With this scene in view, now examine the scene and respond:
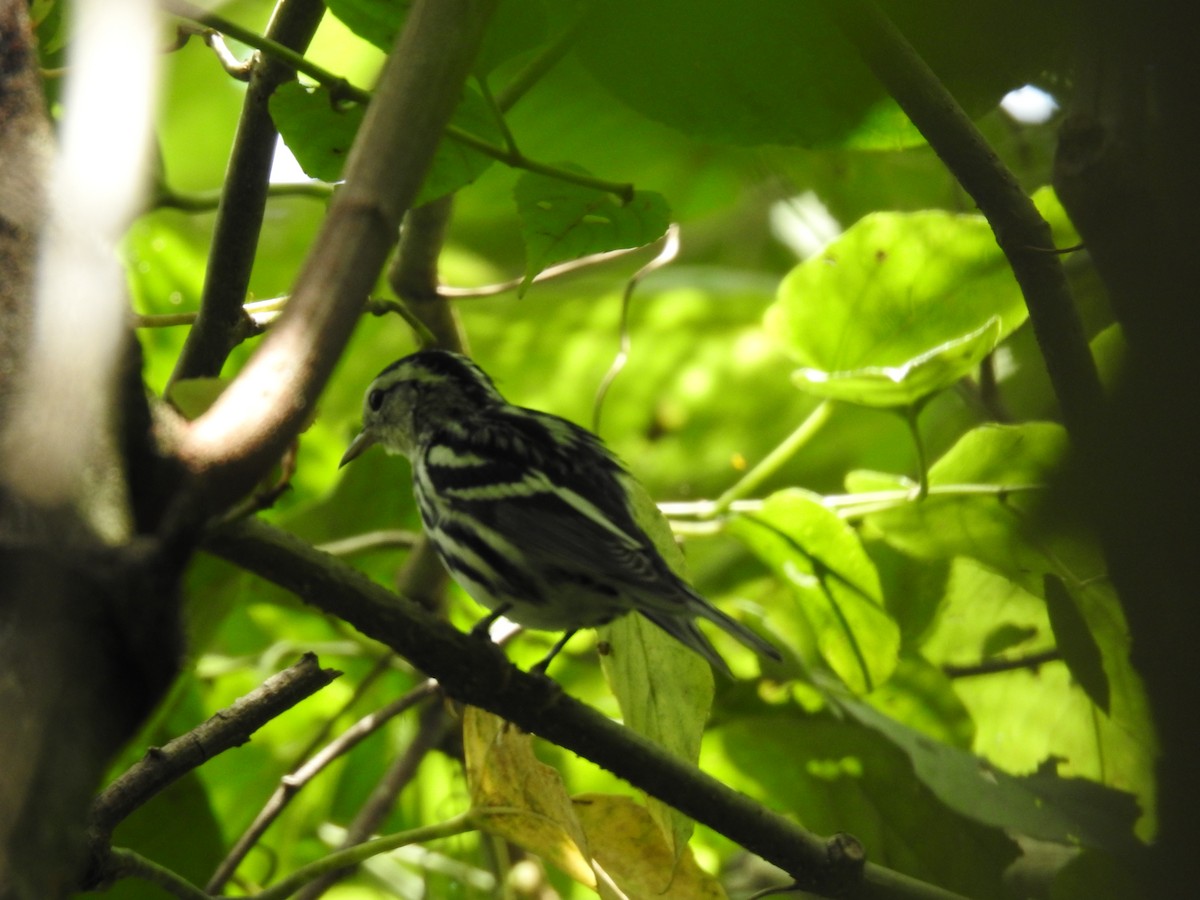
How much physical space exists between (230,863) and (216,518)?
1079 millimetres

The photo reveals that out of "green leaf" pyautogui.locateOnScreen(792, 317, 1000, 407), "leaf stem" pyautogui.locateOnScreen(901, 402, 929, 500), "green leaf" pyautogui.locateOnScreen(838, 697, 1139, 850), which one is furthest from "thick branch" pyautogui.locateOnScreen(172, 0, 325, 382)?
"green leaf" pyautogui.locateOnScreen(838, 697, 1139, 850)

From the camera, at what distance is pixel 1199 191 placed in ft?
1.58

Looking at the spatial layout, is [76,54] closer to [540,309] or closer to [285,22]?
[285,22]

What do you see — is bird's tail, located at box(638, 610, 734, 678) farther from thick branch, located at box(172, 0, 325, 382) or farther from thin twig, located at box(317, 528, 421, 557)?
thin twig, located at box(317, 528, 421, 557)

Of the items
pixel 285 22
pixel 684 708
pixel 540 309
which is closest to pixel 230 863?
pixel 684 708

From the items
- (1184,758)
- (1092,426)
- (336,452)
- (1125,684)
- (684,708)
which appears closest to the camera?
(1184,758)

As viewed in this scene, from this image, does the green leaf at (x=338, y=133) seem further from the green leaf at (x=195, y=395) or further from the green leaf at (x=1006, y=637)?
the green leaf at (x=1006, y=637)

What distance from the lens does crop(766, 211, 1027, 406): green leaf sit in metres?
1.70

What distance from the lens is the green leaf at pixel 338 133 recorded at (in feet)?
4.18

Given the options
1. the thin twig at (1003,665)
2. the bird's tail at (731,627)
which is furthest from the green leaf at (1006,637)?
the bird's tail at (731,627)

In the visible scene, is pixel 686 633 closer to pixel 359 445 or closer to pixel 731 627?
pixel 731 627

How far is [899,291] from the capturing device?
1.73 metres

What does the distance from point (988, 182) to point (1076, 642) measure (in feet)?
2.05

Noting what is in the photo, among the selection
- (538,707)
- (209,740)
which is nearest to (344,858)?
(209,740)
